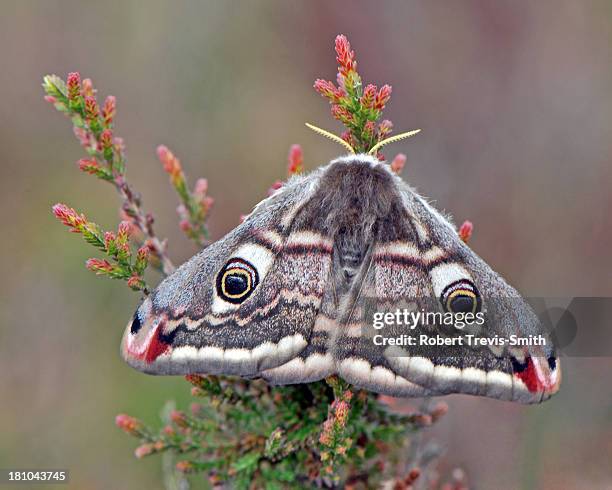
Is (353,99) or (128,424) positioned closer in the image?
(353,99)

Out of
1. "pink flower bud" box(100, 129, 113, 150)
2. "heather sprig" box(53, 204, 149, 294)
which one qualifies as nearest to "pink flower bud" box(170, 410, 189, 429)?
"heather sprig" box(53, 204, 149, 294)

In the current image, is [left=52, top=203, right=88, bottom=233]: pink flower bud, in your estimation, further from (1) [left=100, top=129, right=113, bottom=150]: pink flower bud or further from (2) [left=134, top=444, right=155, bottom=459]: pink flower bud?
(2) [left=134, top=444, right=155, bottom=459]: pink flower bud

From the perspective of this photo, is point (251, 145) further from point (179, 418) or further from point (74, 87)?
point (179, 418)

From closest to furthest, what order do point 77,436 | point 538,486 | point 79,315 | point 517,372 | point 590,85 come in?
point 517,372 < point 538,486 < point 77,436 < point 79,315 < point 590,85

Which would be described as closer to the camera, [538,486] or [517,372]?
[517,372]

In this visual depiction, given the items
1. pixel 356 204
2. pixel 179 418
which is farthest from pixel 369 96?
pixel 179 418

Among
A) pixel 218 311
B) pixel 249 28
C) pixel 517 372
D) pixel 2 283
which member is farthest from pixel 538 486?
pixel 249 28

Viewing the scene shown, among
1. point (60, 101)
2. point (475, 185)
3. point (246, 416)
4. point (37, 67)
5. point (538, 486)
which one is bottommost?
point (538, 486)

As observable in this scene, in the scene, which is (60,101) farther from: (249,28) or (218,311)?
(249,28)
